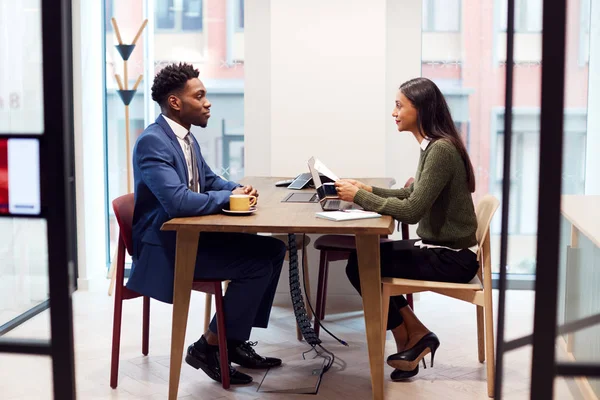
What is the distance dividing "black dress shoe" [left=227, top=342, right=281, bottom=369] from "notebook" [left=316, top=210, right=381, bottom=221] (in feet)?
2.62

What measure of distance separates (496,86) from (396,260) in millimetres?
2192

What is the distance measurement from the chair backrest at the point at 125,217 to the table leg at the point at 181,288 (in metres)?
0.42

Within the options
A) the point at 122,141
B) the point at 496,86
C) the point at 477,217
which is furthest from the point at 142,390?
the point at 496,86

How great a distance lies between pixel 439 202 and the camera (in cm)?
332

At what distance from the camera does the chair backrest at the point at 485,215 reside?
329 centimetres

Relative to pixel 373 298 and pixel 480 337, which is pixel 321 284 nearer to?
pixel 480 337

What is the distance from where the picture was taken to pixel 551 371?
1608 mm

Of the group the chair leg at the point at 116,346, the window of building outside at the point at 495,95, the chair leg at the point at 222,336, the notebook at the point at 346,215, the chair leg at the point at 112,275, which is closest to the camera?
the notebook at the point at 346,215

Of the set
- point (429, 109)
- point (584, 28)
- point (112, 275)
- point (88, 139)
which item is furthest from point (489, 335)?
point (88, 139)

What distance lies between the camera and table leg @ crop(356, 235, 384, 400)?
9.63ft

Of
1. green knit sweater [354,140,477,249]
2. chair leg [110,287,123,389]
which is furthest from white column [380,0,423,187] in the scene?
chair leg [110,287,123,389]

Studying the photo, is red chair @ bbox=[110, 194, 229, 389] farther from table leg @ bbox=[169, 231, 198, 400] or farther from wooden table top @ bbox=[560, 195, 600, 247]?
wooden table top @ bbox=[560, 195, 600, 247]

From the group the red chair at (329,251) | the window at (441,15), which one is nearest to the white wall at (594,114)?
the window at (441,15)

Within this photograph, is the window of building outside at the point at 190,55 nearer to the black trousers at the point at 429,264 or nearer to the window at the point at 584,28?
the window at the point at 584,28
